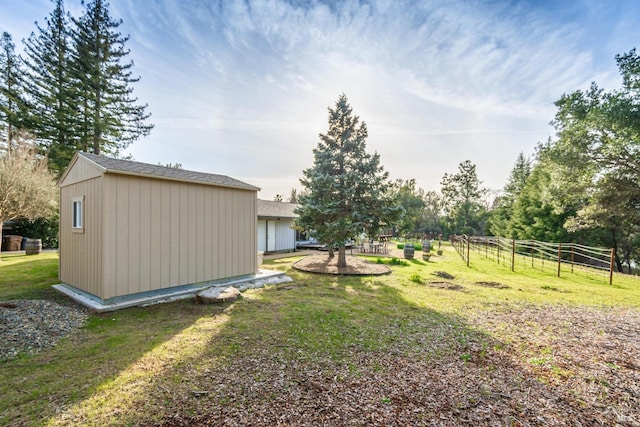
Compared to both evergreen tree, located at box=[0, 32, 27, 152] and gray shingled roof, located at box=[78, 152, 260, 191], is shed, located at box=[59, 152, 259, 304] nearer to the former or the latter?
gray shingled roof, located at box=[78, 152, 260, 191]

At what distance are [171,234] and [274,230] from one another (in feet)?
32.2

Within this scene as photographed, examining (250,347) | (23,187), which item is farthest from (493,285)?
(23,187)

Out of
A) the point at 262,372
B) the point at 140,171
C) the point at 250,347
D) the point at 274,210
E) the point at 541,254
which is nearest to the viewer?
the point at 262,372

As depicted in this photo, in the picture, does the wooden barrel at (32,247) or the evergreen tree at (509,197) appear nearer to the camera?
the wooden barrel at (32,247)

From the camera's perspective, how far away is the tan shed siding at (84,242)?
5367 mm

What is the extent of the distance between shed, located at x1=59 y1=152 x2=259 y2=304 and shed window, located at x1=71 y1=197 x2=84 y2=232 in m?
0.02

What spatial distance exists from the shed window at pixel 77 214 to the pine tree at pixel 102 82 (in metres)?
14.3

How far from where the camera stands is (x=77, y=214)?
6289 mm

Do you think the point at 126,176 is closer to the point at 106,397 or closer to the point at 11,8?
the point at 106,397

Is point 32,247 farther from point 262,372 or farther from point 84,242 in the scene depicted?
point 262,372

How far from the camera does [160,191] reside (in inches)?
231

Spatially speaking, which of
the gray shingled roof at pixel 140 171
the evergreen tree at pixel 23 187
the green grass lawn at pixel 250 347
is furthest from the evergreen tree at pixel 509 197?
the evergreen tree at pixel 23 187

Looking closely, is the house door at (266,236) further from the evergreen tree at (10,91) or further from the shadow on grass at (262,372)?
the evergreen tree at (10,91)

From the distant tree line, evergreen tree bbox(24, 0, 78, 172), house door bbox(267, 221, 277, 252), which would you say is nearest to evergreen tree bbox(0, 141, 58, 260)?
evergreen tree bbox(24, 0, 78, 172)
